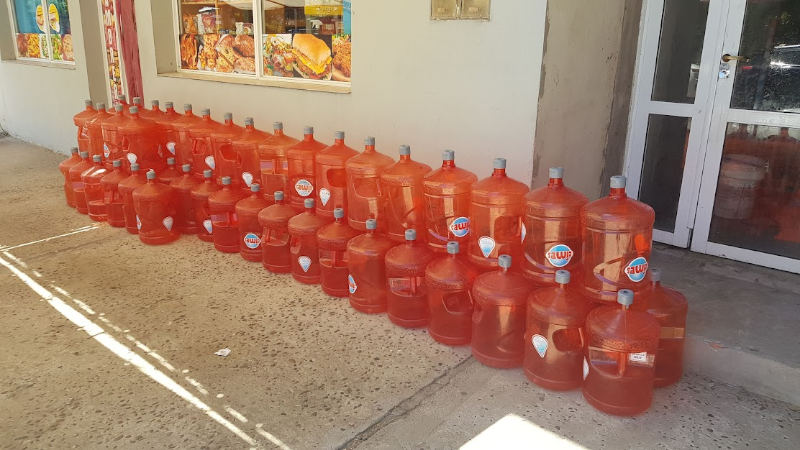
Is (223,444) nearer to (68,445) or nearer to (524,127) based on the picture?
(68,445)

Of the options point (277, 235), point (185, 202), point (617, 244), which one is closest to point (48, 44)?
point (185, 202)

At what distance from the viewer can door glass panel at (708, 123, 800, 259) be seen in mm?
4016

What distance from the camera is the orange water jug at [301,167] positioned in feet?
14.7

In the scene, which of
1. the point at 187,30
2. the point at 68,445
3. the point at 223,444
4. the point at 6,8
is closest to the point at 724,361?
the point at 223,444

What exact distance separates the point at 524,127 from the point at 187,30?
4.79 m

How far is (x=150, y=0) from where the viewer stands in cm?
653

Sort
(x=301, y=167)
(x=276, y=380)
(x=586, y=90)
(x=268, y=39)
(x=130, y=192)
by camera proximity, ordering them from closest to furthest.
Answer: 1. (x=276, y=380)
2. (x=586, y=90)
3. (x=301, y=167)
4. (x=130, y=192)
5. (x=268, y=39)

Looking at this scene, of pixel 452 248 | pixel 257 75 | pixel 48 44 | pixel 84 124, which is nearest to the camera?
pixel 452 248

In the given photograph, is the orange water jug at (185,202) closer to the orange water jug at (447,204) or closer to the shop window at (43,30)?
the orange water jug at (447,204)

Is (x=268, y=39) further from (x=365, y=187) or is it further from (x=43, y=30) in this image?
(x=43, y=30)

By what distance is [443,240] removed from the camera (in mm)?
3668

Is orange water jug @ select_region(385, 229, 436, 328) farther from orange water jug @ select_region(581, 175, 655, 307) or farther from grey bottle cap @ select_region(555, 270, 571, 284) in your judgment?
orange water jug @ select_region(581, 175, 655, 307)

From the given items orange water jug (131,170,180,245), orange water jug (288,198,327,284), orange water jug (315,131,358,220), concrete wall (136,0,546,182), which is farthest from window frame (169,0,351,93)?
orange water jug (131,170,180,245)

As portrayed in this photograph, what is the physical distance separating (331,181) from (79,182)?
325 centimetres
